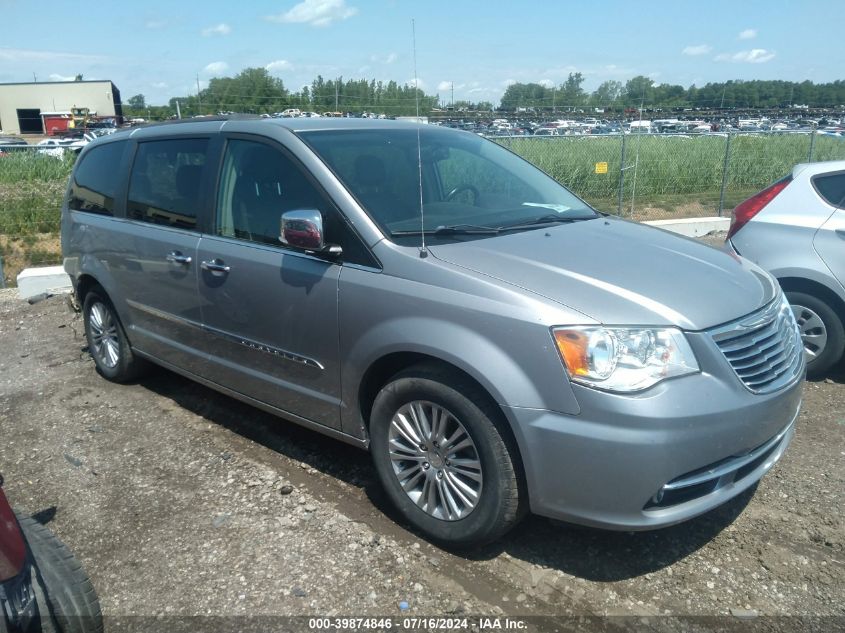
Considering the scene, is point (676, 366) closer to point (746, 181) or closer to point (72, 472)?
point (72, 472)

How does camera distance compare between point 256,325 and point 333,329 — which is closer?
point 333,329

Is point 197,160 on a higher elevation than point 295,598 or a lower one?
higher

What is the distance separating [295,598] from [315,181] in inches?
77.1

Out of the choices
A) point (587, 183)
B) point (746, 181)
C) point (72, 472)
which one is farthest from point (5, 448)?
point (746, 181)

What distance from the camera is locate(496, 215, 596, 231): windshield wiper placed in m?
3.59

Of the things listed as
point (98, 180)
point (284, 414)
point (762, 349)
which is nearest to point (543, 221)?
point (762, 349)

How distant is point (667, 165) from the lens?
1478 centimetres

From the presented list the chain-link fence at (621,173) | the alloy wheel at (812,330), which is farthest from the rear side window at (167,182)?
the chain-link fence at (621,173)

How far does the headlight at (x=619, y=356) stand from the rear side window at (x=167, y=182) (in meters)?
2.57

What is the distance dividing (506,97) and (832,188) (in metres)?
2.95

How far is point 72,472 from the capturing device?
13.5 feet

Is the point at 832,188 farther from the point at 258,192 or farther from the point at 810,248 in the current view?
the point at 258,192

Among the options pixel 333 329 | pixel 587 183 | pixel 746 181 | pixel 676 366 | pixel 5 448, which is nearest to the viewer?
pixel 676 366

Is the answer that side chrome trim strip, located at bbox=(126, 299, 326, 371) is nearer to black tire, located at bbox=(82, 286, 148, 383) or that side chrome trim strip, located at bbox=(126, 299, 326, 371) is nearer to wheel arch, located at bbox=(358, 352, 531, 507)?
wheel arch, located at bbox=(358, 352, 531, 507)
